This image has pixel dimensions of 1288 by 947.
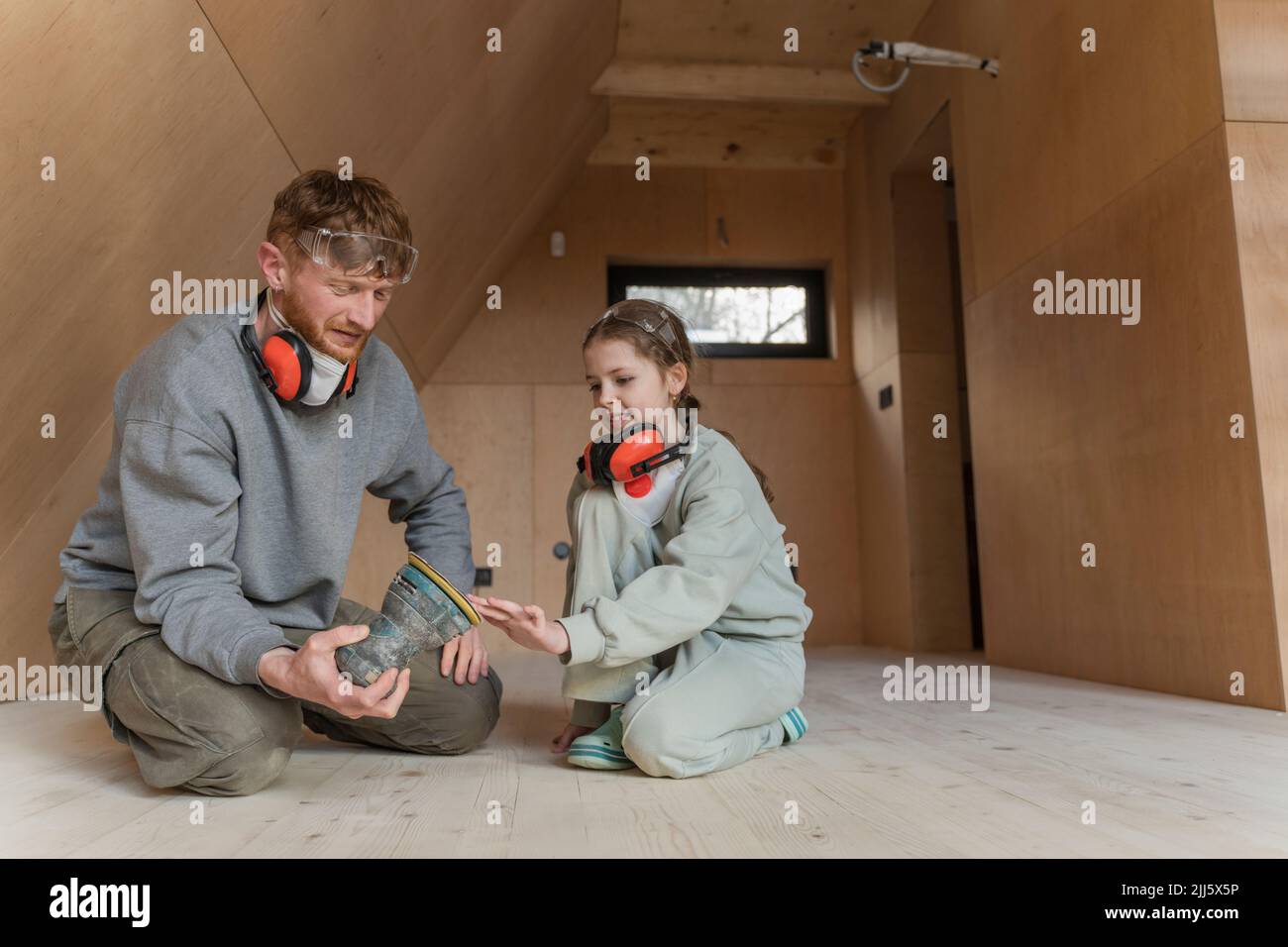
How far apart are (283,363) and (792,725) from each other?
109cm

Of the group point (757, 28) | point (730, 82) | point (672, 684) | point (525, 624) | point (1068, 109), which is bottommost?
point (672, 684)

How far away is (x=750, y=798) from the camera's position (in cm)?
132

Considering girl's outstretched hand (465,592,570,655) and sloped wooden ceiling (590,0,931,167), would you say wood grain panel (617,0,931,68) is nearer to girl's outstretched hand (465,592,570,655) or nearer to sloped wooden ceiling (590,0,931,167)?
sloped wooden ceiling (590,0,931,167)

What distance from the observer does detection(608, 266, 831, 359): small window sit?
17.2 feet

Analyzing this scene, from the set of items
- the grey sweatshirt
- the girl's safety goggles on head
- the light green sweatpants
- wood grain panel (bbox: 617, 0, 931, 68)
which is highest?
wood grain panel (bbox: 617, 0, 931, 68)

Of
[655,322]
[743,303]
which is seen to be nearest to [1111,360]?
[655,322]

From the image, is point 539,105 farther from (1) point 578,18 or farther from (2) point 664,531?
(2) point 664,531

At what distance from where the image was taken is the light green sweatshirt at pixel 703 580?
1493mm

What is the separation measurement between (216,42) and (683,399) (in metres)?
1.05

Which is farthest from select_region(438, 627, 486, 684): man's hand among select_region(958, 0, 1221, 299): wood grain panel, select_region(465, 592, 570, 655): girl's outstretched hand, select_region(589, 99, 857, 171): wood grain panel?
select_region(589, 99, 857, 171): wood grain panel

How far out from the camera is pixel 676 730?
1472 mm

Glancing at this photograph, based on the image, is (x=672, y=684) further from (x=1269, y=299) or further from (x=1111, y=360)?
(x=1111, y=360)

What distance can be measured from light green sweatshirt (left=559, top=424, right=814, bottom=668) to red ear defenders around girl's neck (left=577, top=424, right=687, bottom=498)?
58 millimetres
